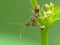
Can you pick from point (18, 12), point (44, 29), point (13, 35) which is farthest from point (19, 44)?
point (44, 29)

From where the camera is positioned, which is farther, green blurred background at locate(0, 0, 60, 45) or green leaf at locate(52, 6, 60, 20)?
green blurred background at locate(0, 0, 60, 45)

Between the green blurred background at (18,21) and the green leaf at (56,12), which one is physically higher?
the green blurred background at (18,21)

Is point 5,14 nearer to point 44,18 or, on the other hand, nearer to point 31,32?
point 31,32

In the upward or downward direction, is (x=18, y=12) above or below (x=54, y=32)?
above

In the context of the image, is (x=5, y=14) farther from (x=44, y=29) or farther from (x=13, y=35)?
(x=44, y=29)

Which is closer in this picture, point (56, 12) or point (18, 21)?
point (56, 12)

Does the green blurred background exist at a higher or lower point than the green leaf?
higher

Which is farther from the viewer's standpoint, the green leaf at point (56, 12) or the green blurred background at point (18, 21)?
the green blurred background at point (18, 21)

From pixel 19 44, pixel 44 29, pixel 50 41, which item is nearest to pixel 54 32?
pixel 50 41

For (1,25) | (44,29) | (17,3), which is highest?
(17,3)

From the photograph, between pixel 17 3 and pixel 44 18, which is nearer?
pixel 44 18
